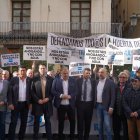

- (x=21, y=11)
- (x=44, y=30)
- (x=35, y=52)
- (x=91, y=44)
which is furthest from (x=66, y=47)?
(x=21, y=11)

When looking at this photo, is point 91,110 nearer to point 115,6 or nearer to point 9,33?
point 9,33

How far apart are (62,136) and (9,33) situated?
713 inches

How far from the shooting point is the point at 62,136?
11.2 m

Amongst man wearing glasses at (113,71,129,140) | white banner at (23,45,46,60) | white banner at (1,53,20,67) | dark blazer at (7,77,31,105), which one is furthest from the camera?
white banner at (1,53,20,67)

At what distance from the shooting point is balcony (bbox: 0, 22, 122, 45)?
28281 millimetres

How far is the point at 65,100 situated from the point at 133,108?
183 cm

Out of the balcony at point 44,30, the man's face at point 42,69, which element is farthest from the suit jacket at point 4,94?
the balcony at point 44,30

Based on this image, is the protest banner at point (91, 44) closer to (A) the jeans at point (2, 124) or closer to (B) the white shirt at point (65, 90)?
(B) the white shirt at point (65, 90)

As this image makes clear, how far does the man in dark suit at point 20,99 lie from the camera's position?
35.6ft

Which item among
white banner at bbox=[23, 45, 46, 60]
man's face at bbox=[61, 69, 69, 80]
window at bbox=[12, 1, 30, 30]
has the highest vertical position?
window at bbox=[12, 1, 30, 30]

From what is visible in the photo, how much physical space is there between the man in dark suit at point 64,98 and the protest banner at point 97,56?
90.0 inches

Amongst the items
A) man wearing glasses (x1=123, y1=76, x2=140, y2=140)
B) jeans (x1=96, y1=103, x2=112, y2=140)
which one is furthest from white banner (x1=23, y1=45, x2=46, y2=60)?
man wearing glasses (x1=123, y1=76, x2=140, y2=140)

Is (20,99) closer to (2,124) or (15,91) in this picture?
(15,91)

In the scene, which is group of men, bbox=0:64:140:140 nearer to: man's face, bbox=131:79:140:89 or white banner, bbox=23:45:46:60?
man's face, bbox=131:79:140:89
